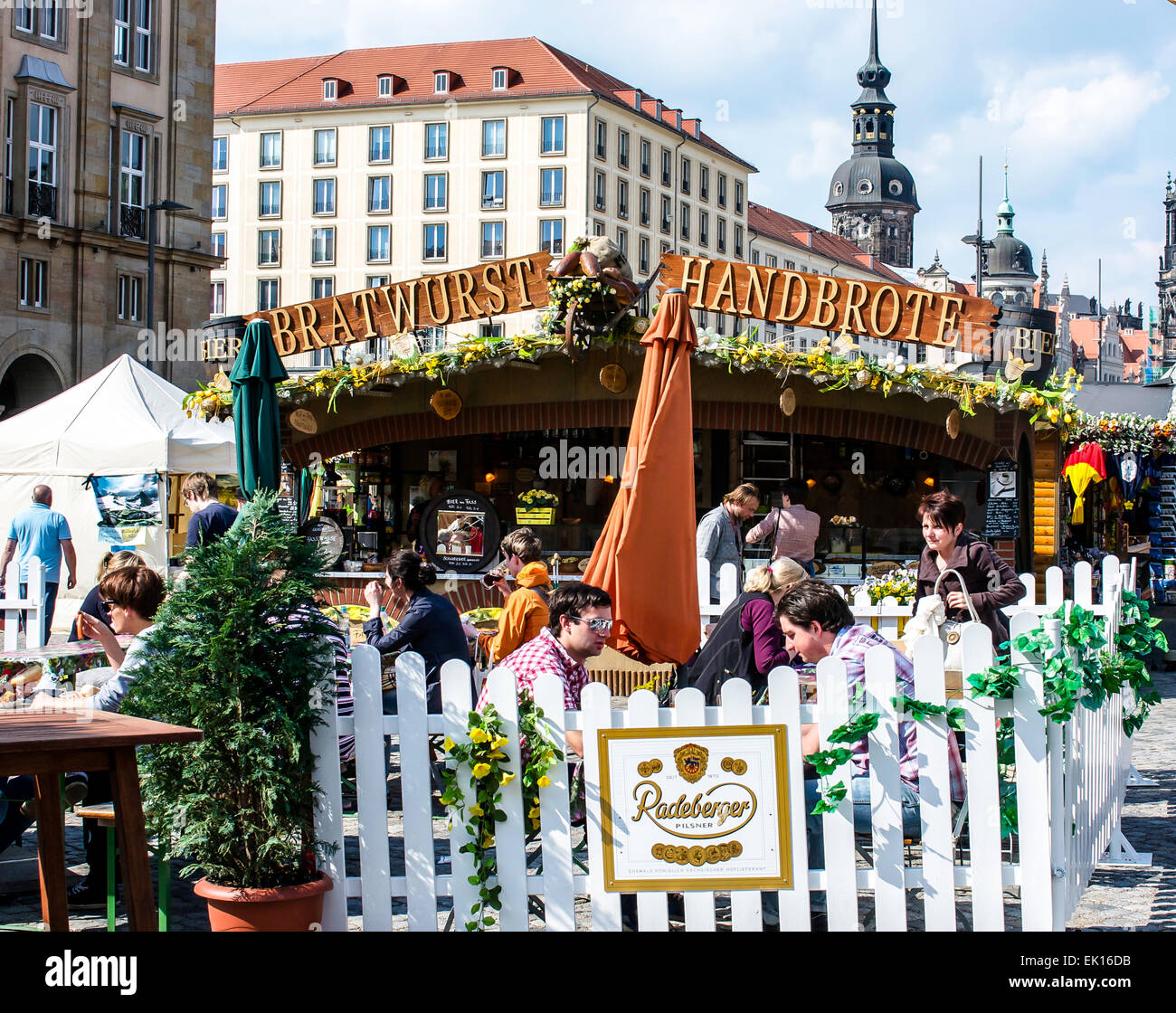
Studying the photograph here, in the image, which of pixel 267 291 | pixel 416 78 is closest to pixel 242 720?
pixel 267 291

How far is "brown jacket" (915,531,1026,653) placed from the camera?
22.2 ft

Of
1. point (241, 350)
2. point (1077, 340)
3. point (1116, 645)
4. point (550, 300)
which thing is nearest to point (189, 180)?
point (550, 300)

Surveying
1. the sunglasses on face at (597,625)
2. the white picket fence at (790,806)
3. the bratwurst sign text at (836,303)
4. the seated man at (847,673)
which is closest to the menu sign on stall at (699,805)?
the white picket fence at (790,806)

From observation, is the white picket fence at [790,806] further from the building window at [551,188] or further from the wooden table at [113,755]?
the building window at [551,188]

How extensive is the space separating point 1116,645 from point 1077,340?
153m

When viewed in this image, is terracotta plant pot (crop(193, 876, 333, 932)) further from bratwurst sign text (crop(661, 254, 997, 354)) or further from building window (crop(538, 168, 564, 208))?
building window (crop(538, 168, 564, 208))

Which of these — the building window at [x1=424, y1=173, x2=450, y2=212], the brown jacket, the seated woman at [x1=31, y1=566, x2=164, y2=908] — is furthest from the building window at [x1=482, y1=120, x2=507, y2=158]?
the seated woman at [x1=31, y1=566, x2=164, y2=908]

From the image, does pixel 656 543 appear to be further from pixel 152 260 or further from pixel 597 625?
pixel 152 260

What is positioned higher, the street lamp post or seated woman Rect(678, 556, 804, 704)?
the street lamp post

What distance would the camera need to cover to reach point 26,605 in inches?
375

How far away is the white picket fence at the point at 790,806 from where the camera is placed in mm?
4219

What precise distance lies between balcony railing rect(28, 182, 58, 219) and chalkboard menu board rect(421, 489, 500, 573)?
21.7 m
